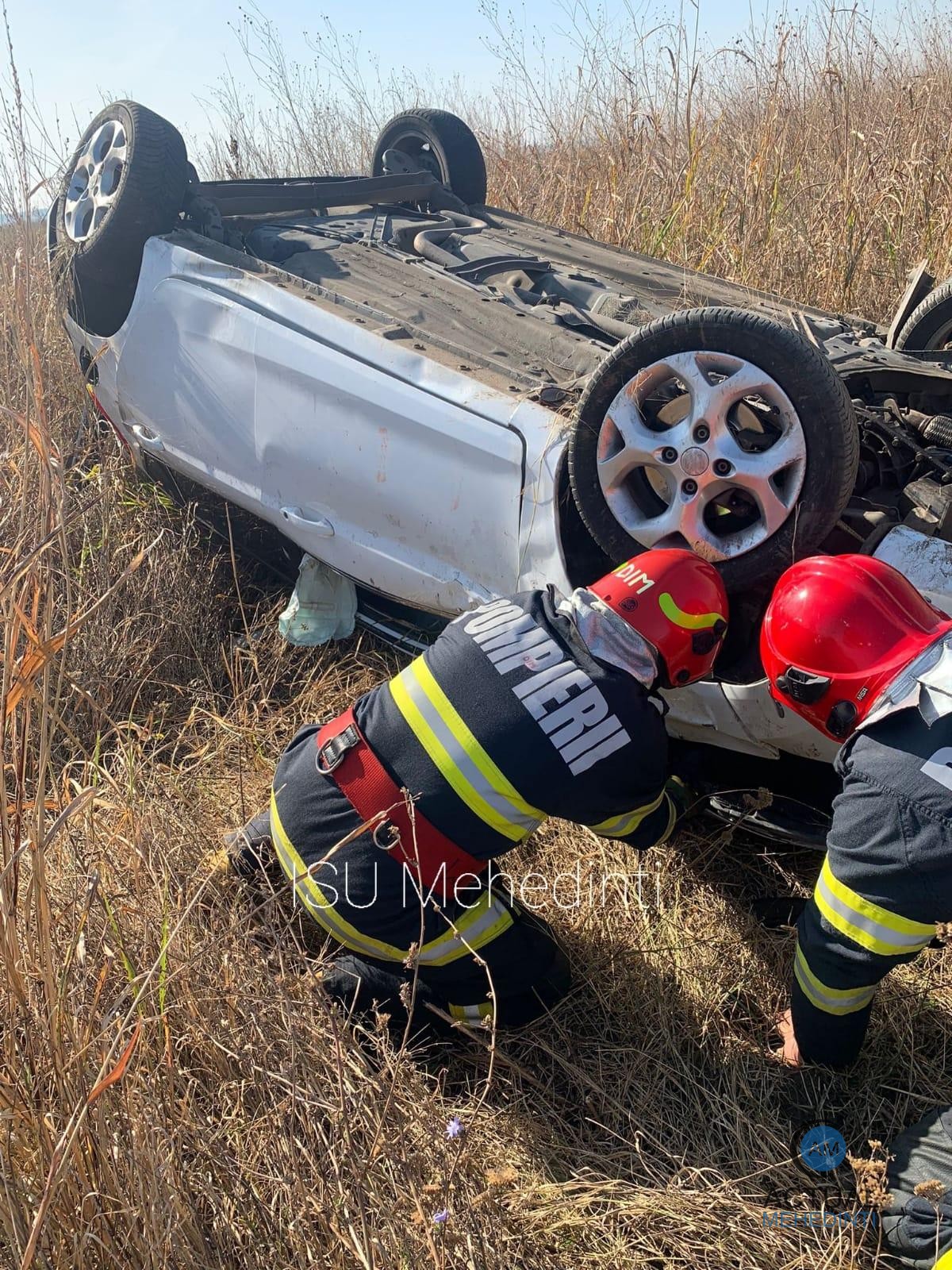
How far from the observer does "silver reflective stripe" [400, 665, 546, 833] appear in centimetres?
225

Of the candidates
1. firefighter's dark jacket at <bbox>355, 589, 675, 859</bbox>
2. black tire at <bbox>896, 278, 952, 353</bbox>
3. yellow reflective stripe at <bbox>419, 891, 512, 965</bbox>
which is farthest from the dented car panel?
yellow reflective stripe at <bbox>419, 891, 512, 965</bbox>

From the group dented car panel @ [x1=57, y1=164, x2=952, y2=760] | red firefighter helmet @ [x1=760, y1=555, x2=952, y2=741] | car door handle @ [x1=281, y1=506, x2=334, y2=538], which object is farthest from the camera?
car door handle @ [x1=281, y1=506, x2=334, y2=538]

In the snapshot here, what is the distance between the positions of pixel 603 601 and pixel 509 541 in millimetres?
575

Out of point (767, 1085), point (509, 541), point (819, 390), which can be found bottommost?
point (767, 1085)

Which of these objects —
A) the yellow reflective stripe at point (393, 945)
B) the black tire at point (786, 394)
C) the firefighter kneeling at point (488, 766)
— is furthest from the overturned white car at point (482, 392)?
the yellow reflective stripe at point (393, 945)

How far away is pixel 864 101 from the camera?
5.86m

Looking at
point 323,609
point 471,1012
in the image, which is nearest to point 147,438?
point 323,609

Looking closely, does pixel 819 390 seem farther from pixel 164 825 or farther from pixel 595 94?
pixel 595 94

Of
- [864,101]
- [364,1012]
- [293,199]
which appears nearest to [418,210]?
[293,199]

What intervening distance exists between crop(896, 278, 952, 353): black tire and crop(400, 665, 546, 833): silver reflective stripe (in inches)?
74.0

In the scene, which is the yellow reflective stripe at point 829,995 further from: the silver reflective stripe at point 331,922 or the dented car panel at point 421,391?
the silver reflective stripe at point 331,922

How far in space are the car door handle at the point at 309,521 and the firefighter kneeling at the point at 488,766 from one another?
1.00 m

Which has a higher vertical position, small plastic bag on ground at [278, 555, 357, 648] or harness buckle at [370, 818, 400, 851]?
harness buckle at [370, 818, 400, 851]

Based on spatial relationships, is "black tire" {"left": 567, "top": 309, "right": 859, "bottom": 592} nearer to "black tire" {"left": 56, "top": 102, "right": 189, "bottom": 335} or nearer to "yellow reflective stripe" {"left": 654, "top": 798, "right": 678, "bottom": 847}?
"yellow reflective stripe" {"left": 654, "top": 798, "right": 678, "bottom": 847}
